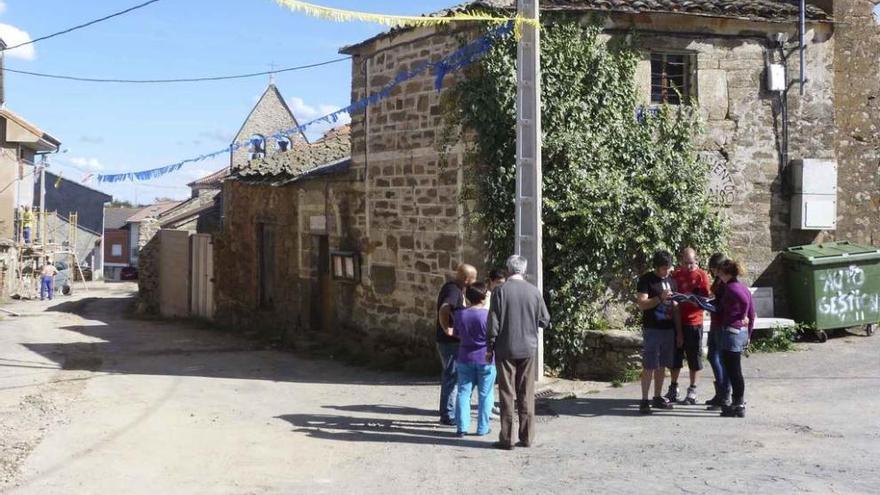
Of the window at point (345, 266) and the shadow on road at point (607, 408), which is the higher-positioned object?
the window at point (345, 266)

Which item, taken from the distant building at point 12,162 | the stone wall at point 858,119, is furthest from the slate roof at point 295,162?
the distant building at point 12,162

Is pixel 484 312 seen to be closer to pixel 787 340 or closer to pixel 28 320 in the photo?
pixel 787 340

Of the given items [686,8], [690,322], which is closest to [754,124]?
→ [686,8]

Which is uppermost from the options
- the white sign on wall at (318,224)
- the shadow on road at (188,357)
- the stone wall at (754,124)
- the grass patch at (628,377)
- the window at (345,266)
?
the stone wall at (754,124)

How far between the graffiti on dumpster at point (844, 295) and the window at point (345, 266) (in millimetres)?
6754

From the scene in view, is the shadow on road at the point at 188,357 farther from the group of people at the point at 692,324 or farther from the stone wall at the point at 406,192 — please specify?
the group of people at the point at 692,324

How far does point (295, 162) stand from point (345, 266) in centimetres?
359

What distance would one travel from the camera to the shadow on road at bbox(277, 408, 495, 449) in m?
7.73

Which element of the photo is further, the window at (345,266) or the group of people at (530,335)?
the window at (345,266)

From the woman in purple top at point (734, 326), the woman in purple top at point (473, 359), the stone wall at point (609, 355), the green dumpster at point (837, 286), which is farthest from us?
the green dumpster at point (837, 286)

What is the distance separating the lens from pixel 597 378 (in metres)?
10.4

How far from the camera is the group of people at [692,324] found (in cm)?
804

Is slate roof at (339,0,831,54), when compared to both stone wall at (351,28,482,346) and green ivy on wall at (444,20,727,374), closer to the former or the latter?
green ivy on wall at (444,20,727,374)

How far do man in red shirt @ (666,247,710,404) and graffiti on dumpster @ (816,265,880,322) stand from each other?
3.57 meters
